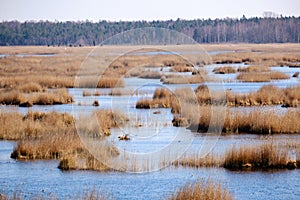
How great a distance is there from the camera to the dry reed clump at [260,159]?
17.9 meters

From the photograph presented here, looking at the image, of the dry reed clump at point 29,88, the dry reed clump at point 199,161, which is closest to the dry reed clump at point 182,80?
the dry reed clump at point 29,88

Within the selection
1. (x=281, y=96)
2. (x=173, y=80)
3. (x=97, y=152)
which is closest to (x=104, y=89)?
(x=173, y=80)

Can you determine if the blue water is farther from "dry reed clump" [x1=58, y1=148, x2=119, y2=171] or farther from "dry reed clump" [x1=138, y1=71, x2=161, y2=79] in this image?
"dry reed clump" [x1=138, y1=71, x2=161, y2=79]

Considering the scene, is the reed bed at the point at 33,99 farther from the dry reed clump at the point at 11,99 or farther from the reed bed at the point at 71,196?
the reed bed at the point at 71,196

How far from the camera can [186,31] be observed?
143375 millimetres

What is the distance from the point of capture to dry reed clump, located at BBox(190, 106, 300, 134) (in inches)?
928

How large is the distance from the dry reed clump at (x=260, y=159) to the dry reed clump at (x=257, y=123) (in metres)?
5.28

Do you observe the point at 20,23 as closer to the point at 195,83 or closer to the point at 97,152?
the point at 195,83

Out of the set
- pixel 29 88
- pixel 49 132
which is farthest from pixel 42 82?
pixel 49 132

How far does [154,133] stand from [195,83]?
20746 millimetres

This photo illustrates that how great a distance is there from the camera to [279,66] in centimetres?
6494

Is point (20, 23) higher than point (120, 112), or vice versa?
point (20, 23)

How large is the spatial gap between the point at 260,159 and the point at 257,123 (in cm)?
606

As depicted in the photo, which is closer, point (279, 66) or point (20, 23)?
point (279, 66)
